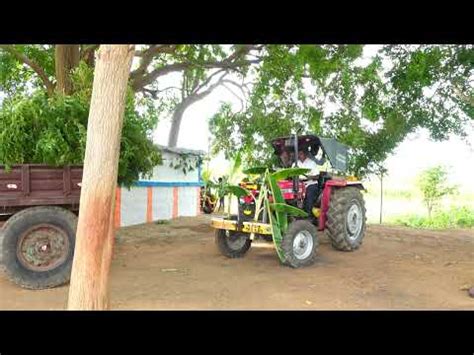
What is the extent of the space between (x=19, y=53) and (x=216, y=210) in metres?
9.36

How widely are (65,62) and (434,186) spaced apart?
13681 mm

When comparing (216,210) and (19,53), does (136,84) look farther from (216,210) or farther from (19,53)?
(216,210)

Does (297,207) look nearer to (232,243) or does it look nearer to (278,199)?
(278,199)

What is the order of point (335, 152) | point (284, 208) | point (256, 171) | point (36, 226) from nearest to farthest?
point (36, 226), point (284, 208), point (256, 171), point (335, 152)

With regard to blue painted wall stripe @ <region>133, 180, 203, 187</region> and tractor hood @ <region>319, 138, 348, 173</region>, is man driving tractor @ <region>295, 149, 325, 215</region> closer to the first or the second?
tractor hood @ <region>319, 138, 348, 173</region>

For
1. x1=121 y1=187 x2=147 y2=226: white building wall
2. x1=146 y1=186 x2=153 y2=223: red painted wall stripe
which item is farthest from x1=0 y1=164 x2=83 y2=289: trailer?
x1=146 y1=186 x2=153 y2=223: red painted wall stripe

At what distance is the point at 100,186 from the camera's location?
3793mm

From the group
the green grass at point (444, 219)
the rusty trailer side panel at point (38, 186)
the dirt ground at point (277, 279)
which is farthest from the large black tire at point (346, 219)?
the green grass at point (444, 219)

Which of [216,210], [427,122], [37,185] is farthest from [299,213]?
[216,210]

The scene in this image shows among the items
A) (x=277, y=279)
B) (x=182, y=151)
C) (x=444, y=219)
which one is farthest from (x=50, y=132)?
(x=444, y=219)

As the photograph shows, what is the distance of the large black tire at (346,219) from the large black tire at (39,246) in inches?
176

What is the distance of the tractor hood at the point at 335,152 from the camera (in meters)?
8.62

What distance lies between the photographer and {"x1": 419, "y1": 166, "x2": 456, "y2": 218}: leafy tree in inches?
686

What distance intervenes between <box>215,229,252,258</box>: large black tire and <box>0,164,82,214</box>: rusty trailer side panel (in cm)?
273
